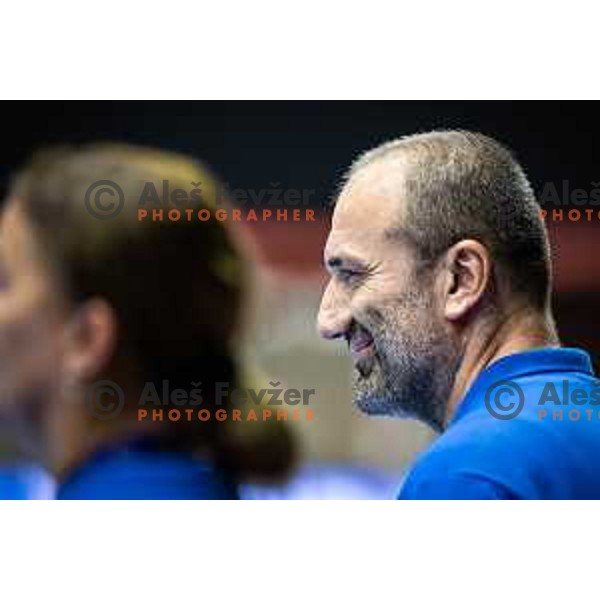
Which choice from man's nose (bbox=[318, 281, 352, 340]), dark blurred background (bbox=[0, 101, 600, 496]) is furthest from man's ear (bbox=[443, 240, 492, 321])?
dark blurred background (bbox=[0, 101, 600, 496])

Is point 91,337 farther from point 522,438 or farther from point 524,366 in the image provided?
point 524,366

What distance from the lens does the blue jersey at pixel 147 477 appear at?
84 cm

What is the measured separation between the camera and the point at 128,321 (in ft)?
2.85

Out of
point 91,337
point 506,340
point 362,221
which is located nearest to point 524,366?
point 506,340

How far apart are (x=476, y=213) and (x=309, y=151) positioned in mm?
534

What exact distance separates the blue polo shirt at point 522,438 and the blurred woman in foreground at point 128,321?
13.4 inches

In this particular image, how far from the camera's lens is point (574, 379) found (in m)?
1.40

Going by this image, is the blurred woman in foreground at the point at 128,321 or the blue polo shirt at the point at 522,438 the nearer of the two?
the blurred woman in foreground at the point at 128,321

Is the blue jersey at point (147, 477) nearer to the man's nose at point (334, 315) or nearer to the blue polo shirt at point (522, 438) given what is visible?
the blue polo shirt at point (522, 438)

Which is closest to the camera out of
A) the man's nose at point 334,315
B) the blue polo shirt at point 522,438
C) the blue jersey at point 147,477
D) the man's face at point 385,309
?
the blue jersey at point 147,477

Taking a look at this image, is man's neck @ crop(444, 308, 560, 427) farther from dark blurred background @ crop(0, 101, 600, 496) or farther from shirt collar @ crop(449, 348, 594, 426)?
dark blurred background @ crop(0, 101, 600, 496)

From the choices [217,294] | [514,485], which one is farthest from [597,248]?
[217,294]

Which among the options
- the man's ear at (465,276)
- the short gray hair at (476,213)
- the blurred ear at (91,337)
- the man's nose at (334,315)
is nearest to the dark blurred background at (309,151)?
the man's nose at (334,315)

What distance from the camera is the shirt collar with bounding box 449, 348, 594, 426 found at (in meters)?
1.40
